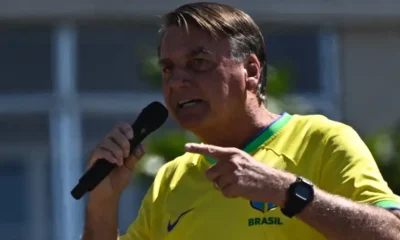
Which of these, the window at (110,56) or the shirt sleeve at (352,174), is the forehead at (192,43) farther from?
the window at (110,56)

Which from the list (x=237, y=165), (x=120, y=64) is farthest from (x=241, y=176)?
(x=120, y=64)

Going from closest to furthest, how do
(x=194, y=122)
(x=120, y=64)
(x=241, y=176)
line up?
1. (x=241, y=176)
2. (x=194, y=122)
3. (x=120, y=64)

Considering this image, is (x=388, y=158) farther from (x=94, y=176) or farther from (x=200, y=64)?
(x=94, y=176)

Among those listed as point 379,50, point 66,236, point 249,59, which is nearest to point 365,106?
point 379,50

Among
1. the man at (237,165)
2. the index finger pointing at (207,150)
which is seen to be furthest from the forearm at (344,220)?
the index finger pointing at (207,150)

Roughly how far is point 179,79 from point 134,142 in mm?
248

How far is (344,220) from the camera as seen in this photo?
342cm

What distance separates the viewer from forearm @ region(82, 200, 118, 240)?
3941mm

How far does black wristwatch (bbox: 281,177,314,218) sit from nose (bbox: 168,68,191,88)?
564 mm

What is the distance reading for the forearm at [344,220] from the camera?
342cm

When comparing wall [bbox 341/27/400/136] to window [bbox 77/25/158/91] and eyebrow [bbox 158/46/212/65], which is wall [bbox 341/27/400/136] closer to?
window [bbox 77/25/158/91]

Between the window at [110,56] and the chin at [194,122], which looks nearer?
the chin at [194,122]

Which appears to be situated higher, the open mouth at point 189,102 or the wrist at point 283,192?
the open mouth at point 189,102

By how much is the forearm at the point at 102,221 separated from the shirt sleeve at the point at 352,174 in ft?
2.33
